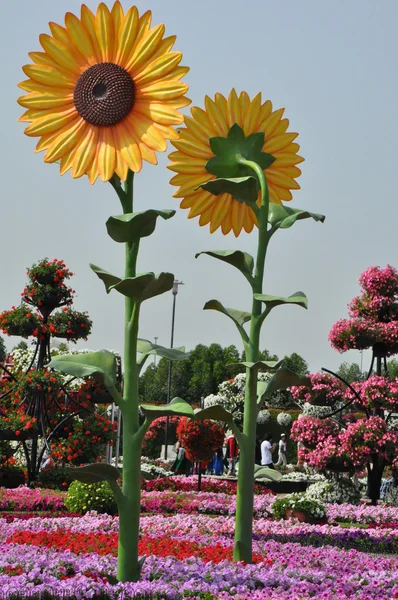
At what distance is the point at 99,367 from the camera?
475 cm

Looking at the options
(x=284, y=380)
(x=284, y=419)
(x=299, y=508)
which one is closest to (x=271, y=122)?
(x=284, y=380)

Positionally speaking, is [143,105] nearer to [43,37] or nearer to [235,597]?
[43,37]

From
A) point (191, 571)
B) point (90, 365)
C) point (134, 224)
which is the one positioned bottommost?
point (191, 571)

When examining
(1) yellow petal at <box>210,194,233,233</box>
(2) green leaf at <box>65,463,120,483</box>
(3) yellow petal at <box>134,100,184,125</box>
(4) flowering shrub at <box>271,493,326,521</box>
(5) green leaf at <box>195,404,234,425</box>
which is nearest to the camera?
(3) yellow petal at <box>134,100,184,125</box>

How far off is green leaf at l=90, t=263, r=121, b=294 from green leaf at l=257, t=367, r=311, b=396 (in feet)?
4.72

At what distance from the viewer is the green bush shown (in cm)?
992

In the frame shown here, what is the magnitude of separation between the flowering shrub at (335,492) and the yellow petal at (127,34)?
31.6 ft

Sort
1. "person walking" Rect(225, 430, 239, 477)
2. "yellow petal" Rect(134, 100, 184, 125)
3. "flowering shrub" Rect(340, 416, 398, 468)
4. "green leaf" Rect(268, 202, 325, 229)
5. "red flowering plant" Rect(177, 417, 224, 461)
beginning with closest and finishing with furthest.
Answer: "yellow petal" Rect(134, 100, 184, 125), "green leaf" Rect(268, 202, 325, 229), "flowering shrub" Rect(340, 416, 398, 468), "red flowering plant" Rect(177, 417, 224, 461), "person walking" Rect(225, 430, 239, 477)

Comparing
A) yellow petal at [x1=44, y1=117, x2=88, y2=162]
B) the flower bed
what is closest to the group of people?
the flower bed

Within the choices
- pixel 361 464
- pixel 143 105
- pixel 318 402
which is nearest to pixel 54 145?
pixel 143 105

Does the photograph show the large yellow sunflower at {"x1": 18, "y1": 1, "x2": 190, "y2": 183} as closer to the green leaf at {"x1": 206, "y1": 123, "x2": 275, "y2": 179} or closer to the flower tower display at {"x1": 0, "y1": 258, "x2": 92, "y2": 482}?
the green leaf at {"x1": 206, "y1": 123, "x2": 275, "y2": 179}

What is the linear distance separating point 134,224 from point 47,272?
10.0 meters

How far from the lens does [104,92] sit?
455 centimetres

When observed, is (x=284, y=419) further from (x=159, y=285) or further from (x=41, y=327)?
(x=159, y=285)
